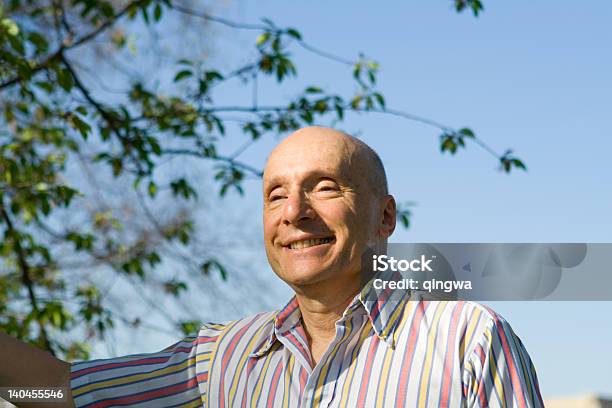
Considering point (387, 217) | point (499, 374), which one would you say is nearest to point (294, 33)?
point (387, 217)

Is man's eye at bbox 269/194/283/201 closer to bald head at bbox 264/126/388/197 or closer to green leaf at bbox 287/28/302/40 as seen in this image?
bald head at bbox 264/126/388/197

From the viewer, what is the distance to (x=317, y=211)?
2.10m

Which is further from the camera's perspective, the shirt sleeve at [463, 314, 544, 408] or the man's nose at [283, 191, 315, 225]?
the man's nose at [283, 191, 315, 225]

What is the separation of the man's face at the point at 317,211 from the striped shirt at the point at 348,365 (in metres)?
0.13

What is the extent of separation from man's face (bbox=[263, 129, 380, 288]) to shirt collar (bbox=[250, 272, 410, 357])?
69mm

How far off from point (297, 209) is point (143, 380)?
617 millimetres

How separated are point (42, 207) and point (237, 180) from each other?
45.2 inches

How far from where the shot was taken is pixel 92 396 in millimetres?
2203

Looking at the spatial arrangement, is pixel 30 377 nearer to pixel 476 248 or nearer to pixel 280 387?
pixel 280 387

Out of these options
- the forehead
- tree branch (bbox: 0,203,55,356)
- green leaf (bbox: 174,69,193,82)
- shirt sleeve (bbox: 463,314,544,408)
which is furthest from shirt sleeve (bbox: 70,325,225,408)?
green leaf (bbox: 174,69,193,82)

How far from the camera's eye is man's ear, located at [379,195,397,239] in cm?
222

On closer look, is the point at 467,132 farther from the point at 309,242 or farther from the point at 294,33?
the point at 309,242

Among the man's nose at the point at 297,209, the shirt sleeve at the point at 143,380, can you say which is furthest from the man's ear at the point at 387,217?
the shirt sleeve at the point at 143,380

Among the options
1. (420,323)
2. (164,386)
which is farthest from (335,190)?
(164,386)
